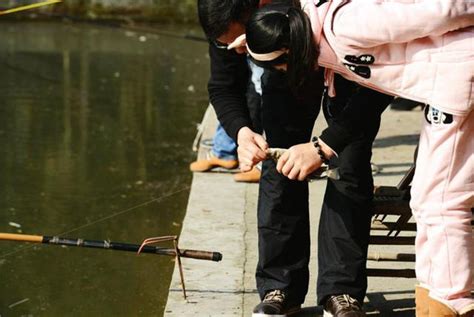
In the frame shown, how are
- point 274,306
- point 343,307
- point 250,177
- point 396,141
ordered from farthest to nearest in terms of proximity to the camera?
point 396,141
point 250,177
point 274,306
point 343,307

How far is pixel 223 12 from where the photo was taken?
155 inches

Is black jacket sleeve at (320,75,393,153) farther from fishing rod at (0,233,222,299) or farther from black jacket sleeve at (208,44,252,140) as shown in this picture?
fishing rod at (0,233,222,299)

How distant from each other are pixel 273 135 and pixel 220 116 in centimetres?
22

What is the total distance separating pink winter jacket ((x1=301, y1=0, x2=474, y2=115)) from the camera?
3521 millimetres

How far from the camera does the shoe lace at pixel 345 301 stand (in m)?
4.20

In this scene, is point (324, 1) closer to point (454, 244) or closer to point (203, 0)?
point (203, 0)

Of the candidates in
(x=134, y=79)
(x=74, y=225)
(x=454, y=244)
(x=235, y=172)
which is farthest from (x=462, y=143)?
(x=134, y=79)

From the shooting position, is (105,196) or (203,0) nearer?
(203,0)

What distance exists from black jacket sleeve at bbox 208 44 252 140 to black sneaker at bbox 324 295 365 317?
71cm

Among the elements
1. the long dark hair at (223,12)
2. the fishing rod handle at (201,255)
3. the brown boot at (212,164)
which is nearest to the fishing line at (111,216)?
the brown boot at (212,164)

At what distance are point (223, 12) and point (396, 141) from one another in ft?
14.5

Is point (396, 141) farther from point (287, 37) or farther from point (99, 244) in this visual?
point (287, 37)

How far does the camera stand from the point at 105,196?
696cm

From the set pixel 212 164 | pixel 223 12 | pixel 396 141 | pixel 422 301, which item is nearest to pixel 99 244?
pixel 223 12
